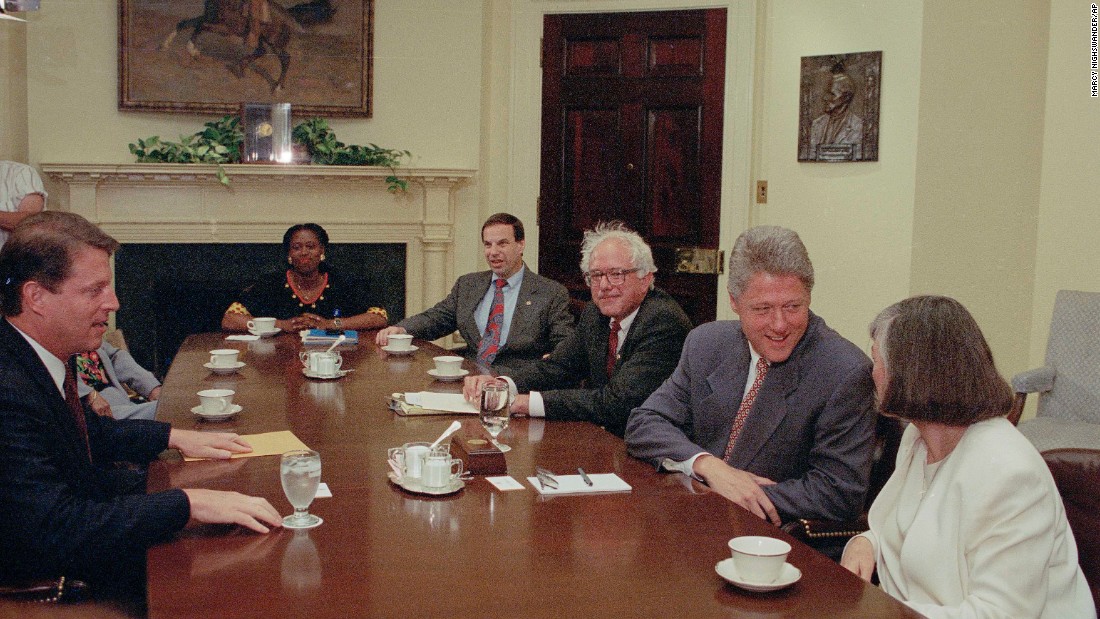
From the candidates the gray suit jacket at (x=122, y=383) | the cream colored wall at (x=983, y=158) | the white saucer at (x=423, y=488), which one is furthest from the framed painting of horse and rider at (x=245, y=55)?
the white saucer at (x=423, y=488)

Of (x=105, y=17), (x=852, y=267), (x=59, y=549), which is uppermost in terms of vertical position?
(x=105, y=17)

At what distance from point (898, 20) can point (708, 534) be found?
13.3 feet

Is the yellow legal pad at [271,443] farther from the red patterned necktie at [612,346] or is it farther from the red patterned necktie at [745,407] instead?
the red patterned necktie at [612,346]

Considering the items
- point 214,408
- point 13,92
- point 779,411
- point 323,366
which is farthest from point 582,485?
point 13,92

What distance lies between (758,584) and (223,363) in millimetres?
2518

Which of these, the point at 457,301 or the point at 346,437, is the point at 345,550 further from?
the point at 457,301

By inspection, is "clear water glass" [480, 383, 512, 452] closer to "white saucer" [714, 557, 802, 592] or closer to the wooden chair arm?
"white saucer" [714, 557, 802, 592]

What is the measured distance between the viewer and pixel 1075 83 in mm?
5336

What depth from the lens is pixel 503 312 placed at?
4.98 m

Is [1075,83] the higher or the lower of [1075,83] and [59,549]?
the higher

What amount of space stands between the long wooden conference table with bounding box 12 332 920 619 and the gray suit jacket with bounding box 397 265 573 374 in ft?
6.51

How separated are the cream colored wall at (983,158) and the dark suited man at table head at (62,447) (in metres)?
3.90

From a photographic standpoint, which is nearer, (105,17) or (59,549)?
(59,549)

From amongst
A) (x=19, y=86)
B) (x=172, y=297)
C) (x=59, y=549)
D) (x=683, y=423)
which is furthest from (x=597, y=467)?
(x=19, y=86)
